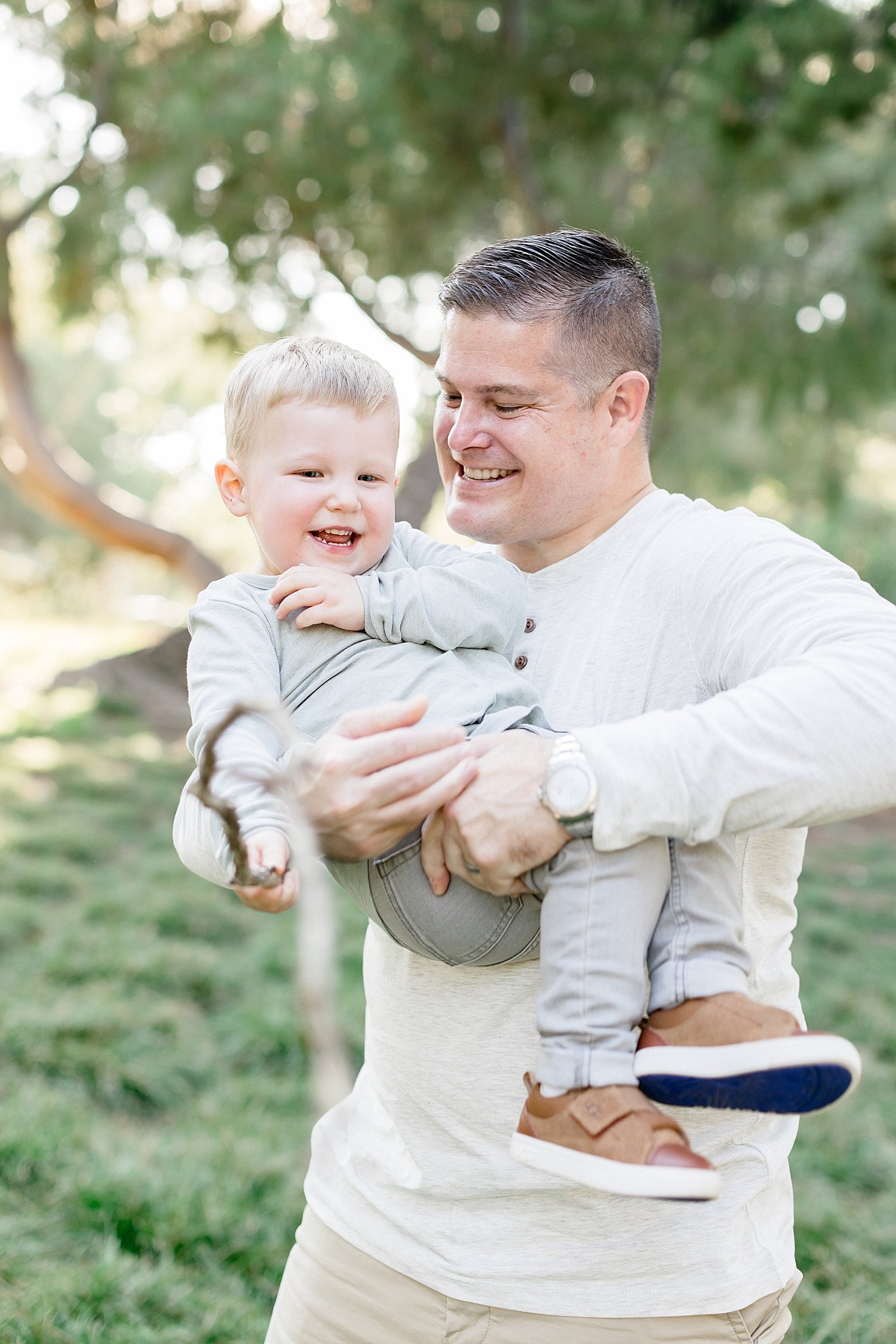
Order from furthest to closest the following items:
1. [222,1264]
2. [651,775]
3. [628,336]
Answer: [222,1264] → [628,336] → [651,775]

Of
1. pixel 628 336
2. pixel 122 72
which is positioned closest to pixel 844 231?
pixel 122 72

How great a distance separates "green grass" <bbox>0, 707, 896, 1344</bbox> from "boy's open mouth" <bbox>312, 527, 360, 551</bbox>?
1.90 metres

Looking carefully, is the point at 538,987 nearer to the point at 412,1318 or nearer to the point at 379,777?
the point at 379,777

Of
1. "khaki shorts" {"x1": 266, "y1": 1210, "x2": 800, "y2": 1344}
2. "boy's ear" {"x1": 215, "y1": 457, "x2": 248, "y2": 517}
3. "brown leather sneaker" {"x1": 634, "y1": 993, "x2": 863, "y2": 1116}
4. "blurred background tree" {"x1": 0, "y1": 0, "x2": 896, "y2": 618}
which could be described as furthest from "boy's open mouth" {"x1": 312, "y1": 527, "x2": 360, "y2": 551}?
"blurred background tree" {"x1": 0, "y1": 0, "x2": 896, "y2": 618}

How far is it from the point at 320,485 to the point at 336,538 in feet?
0.29

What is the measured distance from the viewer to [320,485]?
5.44ft

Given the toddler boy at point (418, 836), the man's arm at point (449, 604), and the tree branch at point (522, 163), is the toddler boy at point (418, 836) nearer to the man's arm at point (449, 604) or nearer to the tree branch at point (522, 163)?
the man's arm at point (449, 604)

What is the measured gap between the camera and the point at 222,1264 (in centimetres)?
308

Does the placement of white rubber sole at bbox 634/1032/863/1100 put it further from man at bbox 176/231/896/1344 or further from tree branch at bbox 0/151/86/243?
tree branch at bbox 0/151/86/243

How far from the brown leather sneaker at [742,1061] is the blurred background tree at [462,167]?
4501 mm

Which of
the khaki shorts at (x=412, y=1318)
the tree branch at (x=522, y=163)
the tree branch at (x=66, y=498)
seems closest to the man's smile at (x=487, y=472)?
the khaki shorts at (x=412, y=1318)

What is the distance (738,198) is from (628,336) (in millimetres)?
6334

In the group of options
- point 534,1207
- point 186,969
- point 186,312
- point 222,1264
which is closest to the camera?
point 534,1207

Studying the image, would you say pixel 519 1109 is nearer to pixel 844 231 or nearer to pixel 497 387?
pixel 497 387
